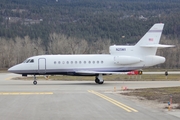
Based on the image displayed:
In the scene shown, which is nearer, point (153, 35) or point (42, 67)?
point (42, 67)

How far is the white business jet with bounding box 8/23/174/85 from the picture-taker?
1575 inches

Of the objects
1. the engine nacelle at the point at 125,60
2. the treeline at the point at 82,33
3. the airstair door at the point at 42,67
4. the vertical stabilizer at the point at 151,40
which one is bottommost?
the airstair door at the point at 42,67

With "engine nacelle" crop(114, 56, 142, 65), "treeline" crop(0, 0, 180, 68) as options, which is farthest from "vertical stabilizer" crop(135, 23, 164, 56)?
"treeline" crop(0, 0, 180, 68)

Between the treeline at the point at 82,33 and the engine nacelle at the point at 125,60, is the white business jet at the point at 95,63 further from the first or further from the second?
the treeline at the point at 82,33

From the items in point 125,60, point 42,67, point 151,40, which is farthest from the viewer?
point 151,40

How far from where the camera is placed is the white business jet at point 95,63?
131 feet

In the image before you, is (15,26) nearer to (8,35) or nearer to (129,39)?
(8,35)

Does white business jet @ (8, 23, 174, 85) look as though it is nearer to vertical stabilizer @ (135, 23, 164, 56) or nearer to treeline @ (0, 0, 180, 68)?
vertical stabilizer @ (135, 23, 164, 56)

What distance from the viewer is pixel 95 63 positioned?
40.4 metres

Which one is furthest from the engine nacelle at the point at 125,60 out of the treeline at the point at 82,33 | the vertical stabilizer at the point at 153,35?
the treeline at the point at 82,33

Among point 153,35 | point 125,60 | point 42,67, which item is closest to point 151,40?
point 153,35

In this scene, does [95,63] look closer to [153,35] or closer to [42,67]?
[42,67]

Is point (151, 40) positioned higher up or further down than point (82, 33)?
further down

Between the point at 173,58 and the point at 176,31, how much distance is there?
48.7 metres
